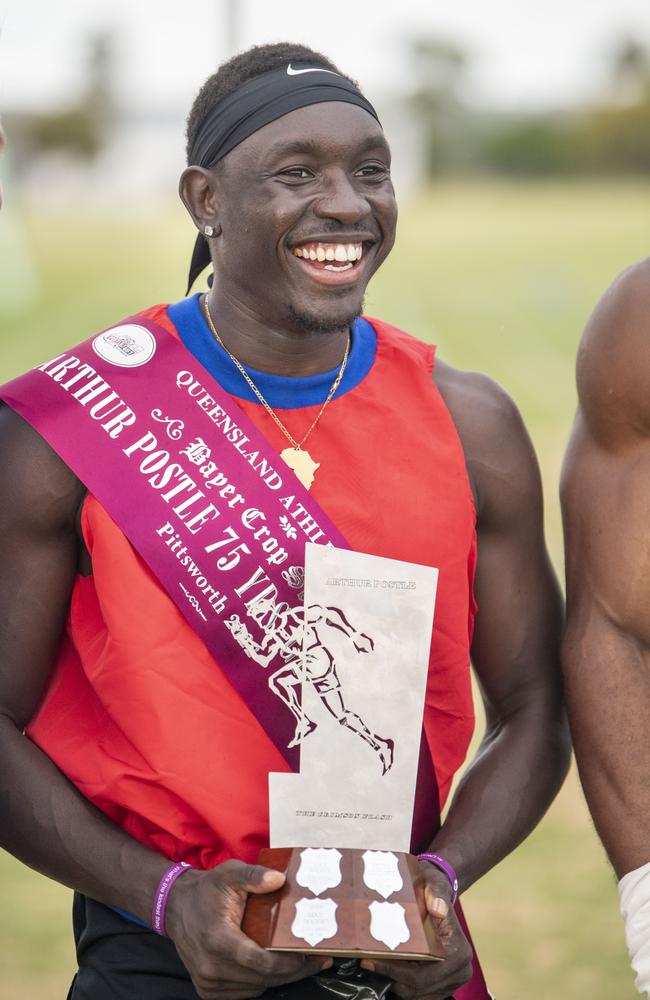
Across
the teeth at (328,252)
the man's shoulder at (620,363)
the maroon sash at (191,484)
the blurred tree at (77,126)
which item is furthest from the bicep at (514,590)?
the blurred tree at (77,126)

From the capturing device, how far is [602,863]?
5.68 metres

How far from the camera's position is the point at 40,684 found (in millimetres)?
2740

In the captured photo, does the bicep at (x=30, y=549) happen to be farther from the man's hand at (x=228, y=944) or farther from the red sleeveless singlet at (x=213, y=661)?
the man's hand at (x=228, y=944)

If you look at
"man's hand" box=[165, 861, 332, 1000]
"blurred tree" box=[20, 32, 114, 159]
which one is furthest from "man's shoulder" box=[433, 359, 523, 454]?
"blurred tree" box=[20, 32, 114, 159]

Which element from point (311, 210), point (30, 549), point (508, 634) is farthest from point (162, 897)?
point (311, 210)

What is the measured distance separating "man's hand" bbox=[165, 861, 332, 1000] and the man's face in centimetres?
102

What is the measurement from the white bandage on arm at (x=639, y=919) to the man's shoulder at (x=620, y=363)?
85cm

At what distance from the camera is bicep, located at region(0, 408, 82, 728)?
2.65 meters

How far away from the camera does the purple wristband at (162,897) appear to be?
8.21ft

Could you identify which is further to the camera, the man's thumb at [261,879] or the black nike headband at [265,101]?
the black nike headband at [265,101]

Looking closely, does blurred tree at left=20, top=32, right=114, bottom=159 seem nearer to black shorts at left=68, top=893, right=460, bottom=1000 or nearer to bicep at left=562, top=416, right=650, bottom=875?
bicep at left=562, top=416, right=650, bottom=875

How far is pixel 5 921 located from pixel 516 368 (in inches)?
773

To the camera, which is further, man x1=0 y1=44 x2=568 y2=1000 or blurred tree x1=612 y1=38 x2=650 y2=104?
blurred tree x1=612 y1=38 x2=650 y2=104

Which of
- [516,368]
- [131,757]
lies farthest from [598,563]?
[516,368]
